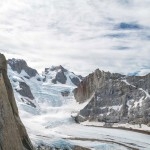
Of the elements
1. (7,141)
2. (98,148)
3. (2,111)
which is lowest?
(98,148)

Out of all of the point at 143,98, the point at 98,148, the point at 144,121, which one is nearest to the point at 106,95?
the point at 143,98

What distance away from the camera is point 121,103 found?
530ft

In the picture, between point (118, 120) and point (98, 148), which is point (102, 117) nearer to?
point (118, 120)

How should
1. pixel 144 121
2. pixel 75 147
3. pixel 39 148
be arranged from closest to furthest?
pixel 39 148 → pixel 75 147 → pixel 144 121

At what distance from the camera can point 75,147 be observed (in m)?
60.3

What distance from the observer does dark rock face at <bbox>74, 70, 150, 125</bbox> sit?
14766 cm

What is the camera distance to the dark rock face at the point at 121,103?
148m

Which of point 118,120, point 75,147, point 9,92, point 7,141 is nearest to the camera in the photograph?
point 7,141

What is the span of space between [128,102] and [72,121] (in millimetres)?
21709

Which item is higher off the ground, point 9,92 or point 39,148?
point 9,92

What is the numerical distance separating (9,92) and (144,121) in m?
119

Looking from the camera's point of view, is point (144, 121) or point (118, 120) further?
point (118, 120)

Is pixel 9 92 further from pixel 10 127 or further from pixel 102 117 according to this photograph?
pixel 102 117

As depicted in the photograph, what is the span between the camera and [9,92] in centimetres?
2534
